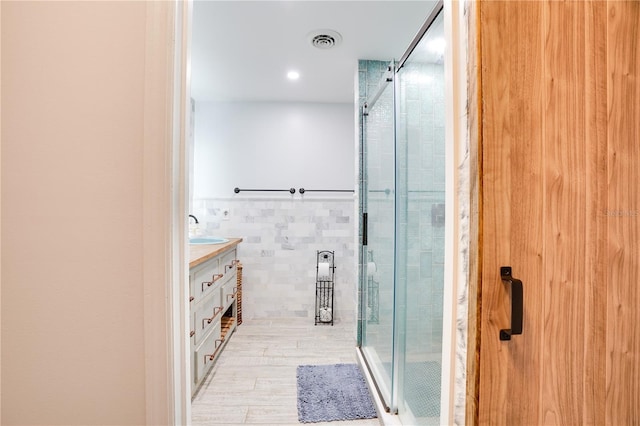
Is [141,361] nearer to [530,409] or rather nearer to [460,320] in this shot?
[460,320]

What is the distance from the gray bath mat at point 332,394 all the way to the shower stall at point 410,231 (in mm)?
128

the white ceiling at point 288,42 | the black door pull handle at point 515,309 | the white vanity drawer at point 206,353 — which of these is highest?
the white ceiling at point 288,42

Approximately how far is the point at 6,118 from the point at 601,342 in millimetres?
1639

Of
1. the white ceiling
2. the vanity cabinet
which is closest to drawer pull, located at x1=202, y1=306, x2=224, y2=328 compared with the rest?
the vanity cabinet

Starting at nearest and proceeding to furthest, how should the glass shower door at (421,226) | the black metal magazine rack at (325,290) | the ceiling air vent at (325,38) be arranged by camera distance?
the glass shower door at (421,226)
the ceiling air vent at (325,38)
the black metal magazine rack at (325,290)

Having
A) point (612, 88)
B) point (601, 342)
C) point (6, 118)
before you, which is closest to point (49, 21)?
point (6, 118)

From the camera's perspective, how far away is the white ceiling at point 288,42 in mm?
1758

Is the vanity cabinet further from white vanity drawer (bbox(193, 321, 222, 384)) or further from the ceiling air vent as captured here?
the ceiling air vent

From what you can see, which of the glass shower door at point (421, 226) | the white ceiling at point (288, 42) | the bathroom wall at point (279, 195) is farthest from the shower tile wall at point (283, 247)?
the glass shower door at point (421, 226)

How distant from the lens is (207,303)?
2.04 meters

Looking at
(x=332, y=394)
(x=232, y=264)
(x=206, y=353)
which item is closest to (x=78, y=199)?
(x=206, y=353)

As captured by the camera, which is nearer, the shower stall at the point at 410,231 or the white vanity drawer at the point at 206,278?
the shower stall at the point at 410,231

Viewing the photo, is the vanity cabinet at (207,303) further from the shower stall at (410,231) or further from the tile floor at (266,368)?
the shower stall at (410,231)

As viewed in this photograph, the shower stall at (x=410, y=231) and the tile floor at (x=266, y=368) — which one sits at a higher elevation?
the shower stall at (x=410, y=231)
